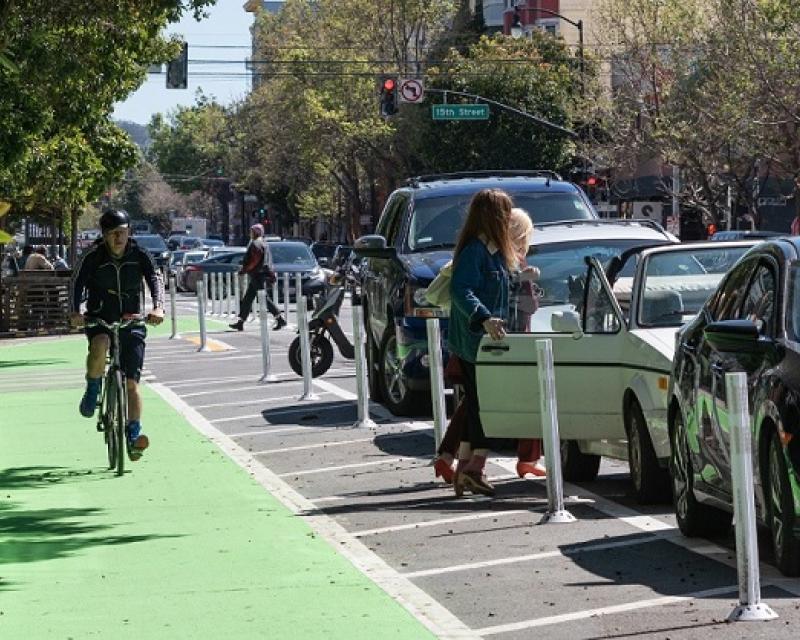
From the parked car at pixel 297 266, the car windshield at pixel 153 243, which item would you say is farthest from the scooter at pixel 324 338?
the car windshield at pixel 153 243

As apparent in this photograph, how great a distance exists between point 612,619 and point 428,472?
629 centimetres

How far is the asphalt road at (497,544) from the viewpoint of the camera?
8484 mm

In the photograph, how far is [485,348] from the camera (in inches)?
494

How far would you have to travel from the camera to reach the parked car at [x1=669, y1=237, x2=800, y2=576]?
8867mm

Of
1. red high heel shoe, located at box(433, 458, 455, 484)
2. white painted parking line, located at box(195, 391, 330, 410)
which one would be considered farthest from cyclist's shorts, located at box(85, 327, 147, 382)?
white painted parking line, located at box(195, 391, 330, 410)

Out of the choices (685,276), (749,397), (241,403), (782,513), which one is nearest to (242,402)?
(241,403)

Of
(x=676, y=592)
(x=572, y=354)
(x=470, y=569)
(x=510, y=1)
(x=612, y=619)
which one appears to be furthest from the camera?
(x=510, y=1)

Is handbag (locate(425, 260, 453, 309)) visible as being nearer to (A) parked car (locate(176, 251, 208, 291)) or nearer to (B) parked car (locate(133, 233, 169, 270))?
(A) parked car (locate(176, 251, 208, 291))

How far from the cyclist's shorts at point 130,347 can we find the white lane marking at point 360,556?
3.65 feet

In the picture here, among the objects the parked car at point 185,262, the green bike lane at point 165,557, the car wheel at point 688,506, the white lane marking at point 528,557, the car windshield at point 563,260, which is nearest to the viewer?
the green bike lane at point 165,557

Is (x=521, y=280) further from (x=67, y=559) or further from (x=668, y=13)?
(x=668, y=13)

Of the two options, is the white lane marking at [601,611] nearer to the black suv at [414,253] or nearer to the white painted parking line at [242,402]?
the black suv at [414,253]

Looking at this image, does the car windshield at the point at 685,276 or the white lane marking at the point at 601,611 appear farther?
the car windshield at the point at 685,276

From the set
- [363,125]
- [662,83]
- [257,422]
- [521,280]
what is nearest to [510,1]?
[363,125]
